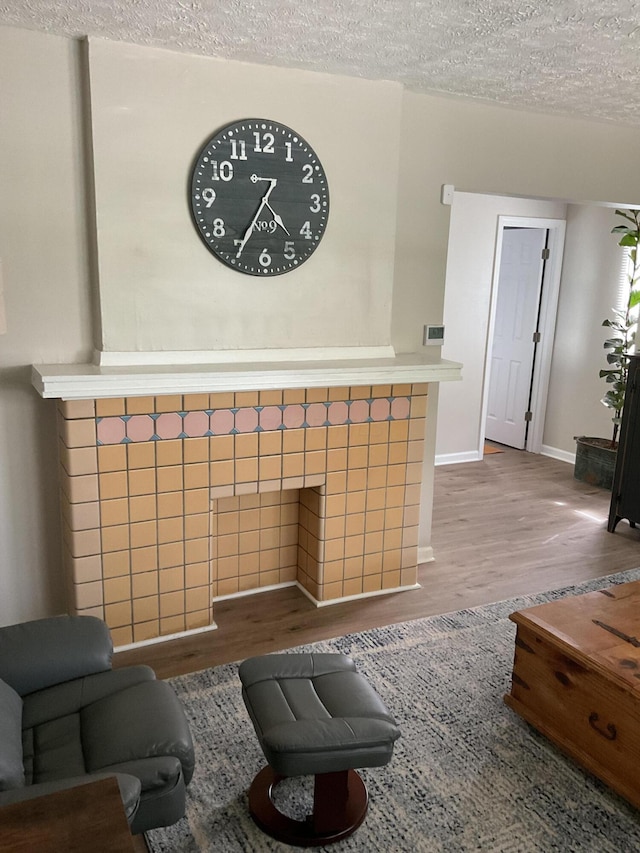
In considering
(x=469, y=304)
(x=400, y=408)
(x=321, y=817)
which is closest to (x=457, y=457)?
(x=469, y=304)

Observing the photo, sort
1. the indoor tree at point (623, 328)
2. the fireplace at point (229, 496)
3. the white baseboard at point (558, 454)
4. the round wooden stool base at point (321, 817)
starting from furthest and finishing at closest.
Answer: the white baseboard at point (558, 454)
the indoor tree at point (623, 328)
the fireplace at point (229, 496)
the round wooden stool base at point (321, 817)

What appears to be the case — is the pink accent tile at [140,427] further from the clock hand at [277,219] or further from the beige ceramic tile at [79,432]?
the clock hand at [277,219]

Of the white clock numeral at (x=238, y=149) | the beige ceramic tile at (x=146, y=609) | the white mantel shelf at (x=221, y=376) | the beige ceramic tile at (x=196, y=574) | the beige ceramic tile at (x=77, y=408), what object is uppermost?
the white clock numeral at (x=238, y=149)

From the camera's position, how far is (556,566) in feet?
13.1

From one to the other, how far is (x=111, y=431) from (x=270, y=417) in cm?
71

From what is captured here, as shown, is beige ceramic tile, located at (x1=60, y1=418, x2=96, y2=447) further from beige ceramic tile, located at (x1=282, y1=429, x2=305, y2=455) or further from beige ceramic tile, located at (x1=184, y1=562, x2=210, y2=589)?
beige ceramic tile, located at (x1=282, y1=429, x2=305, y2=455)

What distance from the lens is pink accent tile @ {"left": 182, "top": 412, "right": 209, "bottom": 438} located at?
9.79 feet

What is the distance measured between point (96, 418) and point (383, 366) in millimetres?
1303

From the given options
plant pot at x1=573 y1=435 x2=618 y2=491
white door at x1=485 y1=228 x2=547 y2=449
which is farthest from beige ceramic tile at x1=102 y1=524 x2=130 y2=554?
white door at x1=485 y1=228 x2=547 y2=449

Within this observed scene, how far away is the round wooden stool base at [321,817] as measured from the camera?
6.65 feet

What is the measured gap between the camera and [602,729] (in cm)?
229

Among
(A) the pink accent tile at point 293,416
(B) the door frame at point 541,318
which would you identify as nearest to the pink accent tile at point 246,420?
(A) the pink accent tile at point 293,416

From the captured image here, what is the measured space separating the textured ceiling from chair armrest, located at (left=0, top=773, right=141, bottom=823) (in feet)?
7.45

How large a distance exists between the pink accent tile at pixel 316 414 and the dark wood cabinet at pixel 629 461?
7.13 ft
